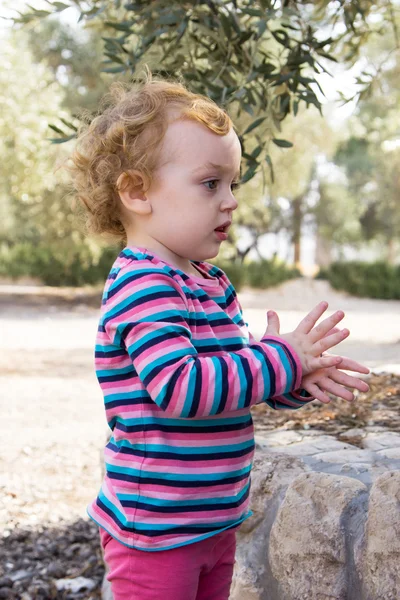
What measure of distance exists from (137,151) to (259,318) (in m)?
16.3

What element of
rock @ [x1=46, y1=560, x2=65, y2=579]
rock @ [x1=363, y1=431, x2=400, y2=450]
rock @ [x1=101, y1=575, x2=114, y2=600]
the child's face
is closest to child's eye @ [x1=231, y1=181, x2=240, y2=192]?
the child's face

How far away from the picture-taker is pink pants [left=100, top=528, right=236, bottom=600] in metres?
1.67

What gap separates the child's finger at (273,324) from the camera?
1.77 metres

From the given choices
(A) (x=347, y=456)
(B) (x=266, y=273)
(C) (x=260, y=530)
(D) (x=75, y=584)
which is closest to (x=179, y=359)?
(C) (x=260, y=530)

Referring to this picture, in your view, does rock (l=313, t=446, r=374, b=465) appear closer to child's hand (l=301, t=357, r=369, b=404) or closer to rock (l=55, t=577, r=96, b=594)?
child's hand (l=301, t=357, r=369, b=404)

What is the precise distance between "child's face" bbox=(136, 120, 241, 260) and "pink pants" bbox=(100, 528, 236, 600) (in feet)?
2.23

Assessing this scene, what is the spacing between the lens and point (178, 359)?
154 centimetres

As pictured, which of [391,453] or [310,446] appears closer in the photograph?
[391,453]

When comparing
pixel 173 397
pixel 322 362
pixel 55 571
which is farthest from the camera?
pixel 55 571

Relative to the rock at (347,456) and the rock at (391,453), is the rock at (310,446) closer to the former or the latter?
the rock at (347,456)

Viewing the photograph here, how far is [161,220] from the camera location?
5.73 feet

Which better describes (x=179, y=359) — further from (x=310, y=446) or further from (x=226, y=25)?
(x=226, y=25)

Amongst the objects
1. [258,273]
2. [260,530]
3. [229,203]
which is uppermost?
[229,203]

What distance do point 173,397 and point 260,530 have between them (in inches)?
46.3
